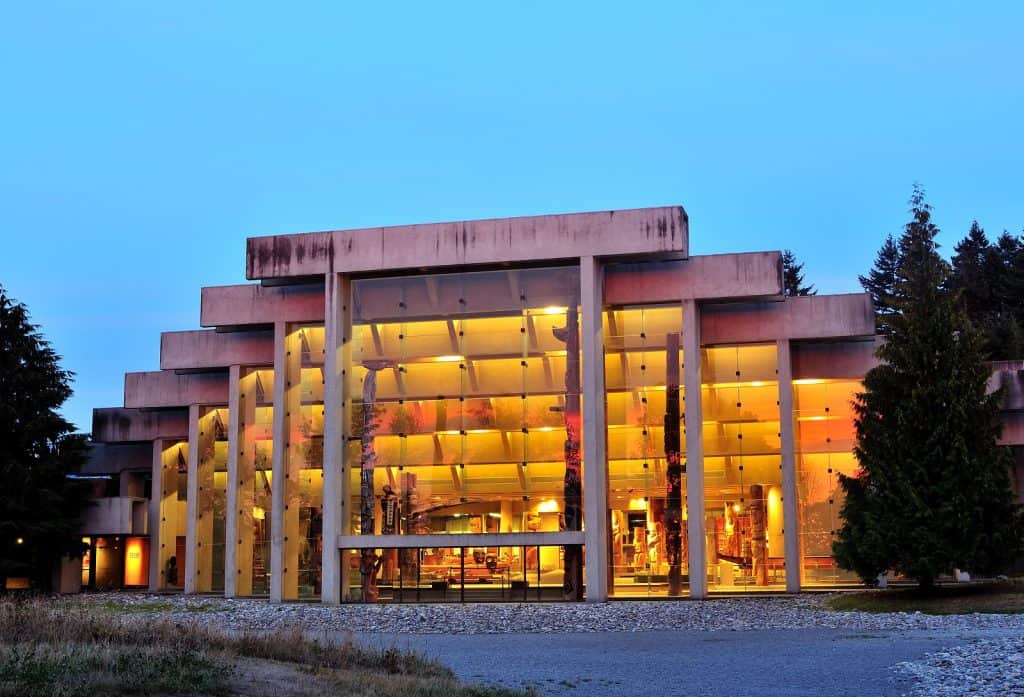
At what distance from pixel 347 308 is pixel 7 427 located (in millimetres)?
16822

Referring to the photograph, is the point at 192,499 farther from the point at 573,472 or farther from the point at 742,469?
the point at 742,469

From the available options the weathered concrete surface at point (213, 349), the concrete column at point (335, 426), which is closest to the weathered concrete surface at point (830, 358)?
the concrete column at point (335, 426)

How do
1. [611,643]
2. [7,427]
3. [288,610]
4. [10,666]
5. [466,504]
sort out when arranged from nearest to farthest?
[10,666], [611,643], [288,610], [466,504], [7,427]

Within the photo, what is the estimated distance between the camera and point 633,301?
141ft

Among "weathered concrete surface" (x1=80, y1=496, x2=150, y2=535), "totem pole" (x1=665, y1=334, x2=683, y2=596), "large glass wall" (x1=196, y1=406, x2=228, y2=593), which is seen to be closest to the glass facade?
→ "totem pole" (x1=665, y1=334, x2=683, y2=596)

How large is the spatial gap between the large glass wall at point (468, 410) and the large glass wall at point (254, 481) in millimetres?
5290

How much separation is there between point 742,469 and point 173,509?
26.1m

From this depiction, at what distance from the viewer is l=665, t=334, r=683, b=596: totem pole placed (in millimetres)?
41594

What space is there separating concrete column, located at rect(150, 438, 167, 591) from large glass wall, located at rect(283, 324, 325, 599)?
11.8 m

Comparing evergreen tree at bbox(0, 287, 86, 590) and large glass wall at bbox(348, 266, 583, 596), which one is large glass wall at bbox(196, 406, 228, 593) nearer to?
evergreen tree at bbox(0, 287, 86, 590)

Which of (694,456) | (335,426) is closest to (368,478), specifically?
(335,426)

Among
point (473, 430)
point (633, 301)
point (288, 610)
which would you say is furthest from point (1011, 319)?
point (288, 610)

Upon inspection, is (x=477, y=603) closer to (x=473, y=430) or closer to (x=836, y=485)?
(x=473, y=430)

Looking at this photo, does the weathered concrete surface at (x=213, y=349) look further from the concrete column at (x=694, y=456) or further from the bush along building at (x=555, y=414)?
the concrete column at (x=694, y=456)
